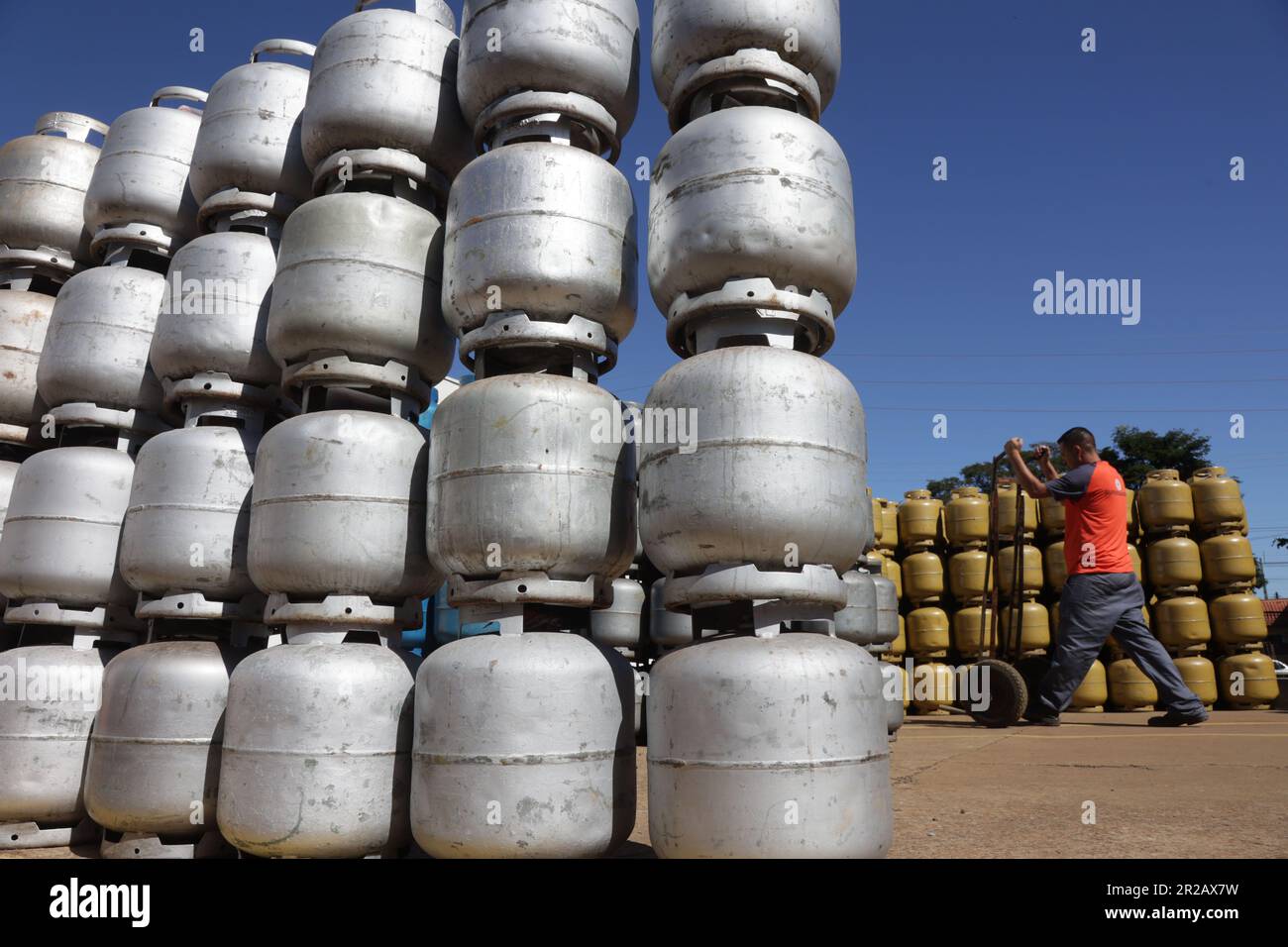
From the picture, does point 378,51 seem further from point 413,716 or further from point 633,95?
point 413,716

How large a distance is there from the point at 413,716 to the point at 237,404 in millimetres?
1719

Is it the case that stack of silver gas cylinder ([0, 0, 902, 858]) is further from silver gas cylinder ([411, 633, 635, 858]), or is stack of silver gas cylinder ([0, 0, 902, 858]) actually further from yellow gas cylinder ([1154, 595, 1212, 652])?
yellow gas cylinder ([1154, 595, 1212, 652])

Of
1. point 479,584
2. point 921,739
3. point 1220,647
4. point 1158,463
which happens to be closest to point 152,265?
point 479,584

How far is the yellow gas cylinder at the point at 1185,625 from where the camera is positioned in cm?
933

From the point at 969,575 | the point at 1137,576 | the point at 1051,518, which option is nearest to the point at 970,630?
the point at 969,575

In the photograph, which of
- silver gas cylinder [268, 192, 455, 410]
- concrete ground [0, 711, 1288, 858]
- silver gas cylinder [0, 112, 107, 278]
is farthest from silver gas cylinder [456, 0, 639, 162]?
silver gas cylinder [0, 112, 107, 278]

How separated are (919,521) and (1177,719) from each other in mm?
4218

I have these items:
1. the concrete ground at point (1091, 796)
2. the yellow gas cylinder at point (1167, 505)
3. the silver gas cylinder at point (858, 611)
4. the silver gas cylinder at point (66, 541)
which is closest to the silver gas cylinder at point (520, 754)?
the concrete ground at point (1091, 796)

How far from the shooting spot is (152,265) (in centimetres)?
493

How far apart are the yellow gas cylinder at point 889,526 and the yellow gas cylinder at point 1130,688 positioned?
2557 mm

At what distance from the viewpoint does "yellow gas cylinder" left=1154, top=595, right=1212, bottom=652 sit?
9.33 meters

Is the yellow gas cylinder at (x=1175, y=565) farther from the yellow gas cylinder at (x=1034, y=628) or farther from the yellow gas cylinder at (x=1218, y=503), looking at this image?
the yellow gas cylinder at (x=1034, y=628)

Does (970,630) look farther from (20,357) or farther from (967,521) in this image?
(20,357)

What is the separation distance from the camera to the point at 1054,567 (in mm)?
9773
